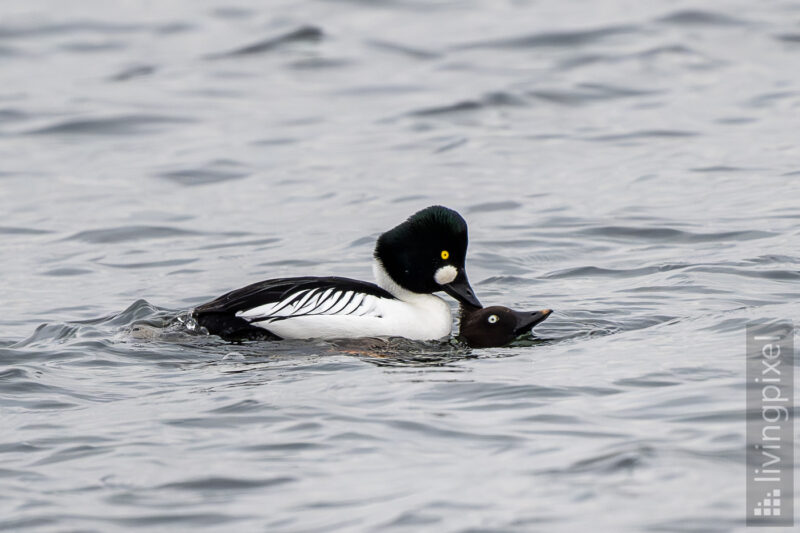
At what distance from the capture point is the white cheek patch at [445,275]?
31.8 ft

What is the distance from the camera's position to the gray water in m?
6.59

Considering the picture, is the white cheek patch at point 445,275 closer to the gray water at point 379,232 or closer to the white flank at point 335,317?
the white flank at point 335,317

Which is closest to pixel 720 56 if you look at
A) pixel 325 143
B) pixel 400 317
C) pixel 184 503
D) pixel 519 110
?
pixel 519 110

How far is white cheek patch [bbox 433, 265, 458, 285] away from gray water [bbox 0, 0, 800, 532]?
1.97ft

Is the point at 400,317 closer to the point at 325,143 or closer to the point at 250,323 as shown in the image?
the point at 250,323

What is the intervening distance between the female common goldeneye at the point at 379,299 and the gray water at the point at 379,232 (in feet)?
0.67

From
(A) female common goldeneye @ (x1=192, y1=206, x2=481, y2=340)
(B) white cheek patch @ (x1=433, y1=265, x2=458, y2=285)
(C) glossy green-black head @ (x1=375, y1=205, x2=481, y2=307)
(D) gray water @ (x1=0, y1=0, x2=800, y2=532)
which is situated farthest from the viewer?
(B) white cheek patch @ (x1=433, y1=265, x2=458, y2=285)

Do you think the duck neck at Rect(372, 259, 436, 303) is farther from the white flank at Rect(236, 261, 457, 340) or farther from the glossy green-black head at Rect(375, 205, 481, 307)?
the white flank at Rect(236, 261, 457, 340)

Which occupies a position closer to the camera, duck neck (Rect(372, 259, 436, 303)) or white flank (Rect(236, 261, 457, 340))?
white flank (Rect(236, 261, 457, 340))

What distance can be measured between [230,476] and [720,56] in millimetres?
14839

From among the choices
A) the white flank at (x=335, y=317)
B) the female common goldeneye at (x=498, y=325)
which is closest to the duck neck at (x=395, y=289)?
the white flank at (x=335, y=317)

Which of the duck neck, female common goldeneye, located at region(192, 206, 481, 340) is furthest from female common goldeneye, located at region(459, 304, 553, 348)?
the duck neck

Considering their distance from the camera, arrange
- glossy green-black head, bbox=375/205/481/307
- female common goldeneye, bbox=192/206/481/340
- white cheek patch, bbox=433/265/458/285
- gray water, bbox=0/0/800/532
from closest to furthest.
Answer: gray water, bbox=0/0/800/532 → female common goldeneye, bbox=192/206/481/340 → glossy green-black head, bbox=375/205/481/307 → white cheek patch, bbox=433/265/458/285

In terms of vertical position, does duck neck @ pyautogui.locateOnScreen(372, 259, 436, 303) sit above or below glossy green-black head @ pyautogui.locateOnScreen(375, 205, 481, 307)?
below
